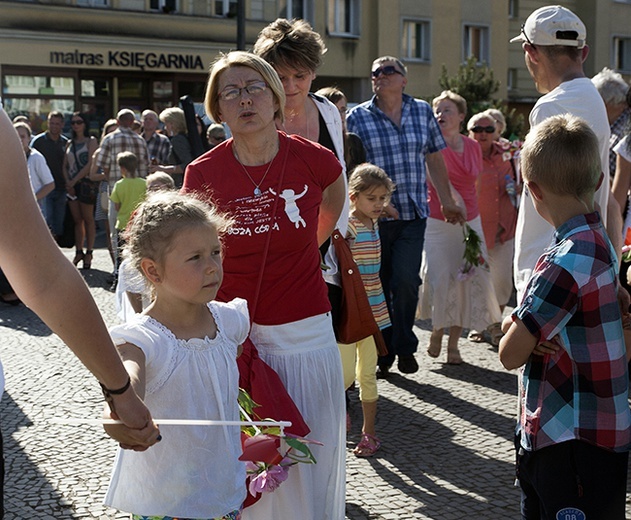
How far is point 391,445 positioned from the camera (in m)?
5.96

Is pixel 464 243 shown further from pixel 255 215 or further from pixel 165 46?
pixel 165 46

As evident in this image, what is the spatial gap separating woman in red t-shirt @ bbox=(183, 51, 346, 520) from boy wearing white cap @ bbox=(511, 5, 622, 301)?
990 millimetres

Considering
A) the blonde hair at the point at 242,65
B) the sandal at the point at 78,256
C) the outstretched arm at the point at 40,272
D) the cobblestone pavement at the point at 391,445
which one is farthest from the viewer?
the sandal at the point at 78,256

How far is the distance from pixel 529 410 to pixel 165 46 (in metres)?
28.9

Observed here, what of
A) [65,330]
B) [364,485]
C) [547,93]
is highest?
[547,93]

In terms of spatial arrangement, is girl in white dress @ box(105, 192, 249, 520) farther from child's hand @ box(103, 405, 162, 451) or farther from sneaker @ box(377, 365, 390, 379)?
sneaker @ box(377, 365, 390, 379)

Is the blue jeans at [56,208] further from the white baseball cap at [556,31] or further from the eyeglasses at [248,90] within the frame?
the eyeglasses at [248,90]

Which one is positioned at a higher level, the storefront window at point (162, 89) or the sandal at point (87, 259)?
the storefront window at point (162, 89)

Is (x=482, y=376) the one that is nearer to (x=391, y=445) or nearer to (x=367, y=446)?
(x=391, y=445)

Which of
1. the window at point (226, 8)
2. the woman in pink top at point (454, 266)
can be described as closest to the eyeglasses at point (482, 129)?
the woman in pink top at point (454, 266)

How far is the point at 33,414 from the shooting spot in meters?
6.60

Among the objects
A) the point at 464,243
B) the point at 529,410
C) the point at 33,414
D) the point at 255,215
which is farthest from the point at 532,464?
the point at 464,243

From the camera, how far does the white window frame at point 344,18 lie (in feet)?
115

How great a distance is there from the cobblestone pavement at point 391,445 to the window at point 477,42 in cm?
3166
